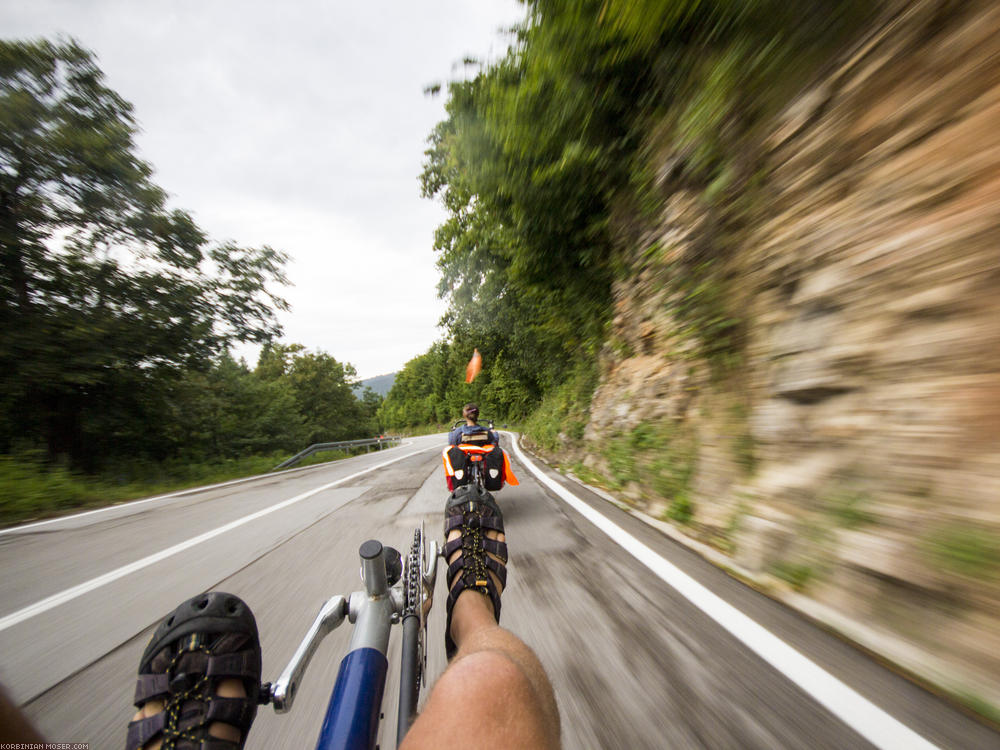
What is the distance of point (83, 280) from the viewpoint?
10.2 meters

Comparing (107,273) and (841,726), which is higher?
(107,273)

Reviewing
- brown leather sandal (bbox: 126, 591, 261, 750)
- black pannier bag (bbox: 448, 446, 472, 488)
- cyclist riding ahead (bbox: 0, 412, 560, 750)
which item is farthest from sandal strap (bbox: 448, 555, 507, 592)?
black pannier bag (bbox: 448, 446, 472, 488)

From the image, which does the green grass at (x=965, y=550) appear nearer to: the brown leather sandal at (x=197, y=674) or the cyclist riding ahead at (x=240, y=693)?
the cyclist riding ahead at (x=240, y=693)

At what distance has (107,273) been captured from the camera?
10.6m

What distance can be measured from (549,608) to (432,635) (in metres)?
0.70

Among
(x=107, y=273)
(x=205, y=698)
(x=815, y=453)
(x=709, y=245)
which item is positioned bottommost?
(x=205, y=698)

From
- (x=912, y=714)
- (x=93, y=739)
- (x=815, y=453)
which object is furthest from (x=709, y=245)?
(x=93, y=739)

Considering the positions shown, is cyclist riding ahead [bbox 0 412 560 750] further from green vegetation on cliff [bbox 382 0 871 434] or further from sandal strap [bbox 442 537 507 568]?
green vegetation on cliff [bbox 382 0 871 434]

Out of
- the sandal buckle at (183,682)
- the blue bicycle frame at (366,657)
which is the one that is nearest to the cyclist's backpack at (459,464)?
the blue bicycle frame at (366,657)

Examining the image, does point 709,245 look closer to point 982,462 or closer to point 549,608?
point 982,462

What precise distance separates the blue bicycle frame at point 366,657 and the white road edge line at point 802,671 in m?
1.48

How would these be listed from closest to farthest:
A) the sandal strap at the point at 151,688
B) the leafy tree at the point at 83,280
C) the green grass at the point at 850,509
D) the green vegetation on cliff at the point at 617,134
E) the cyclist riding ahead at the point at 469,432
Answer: the sandal strap at the point at 151,688, the green grass at the point at 850,509, the green vegetation on cliff at the point at 617,134, the cyclist riding ahead at the point at 469,432, the leafy tree at the point at 83,280

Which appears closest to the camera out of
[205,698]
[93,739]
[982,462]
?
[205,698]

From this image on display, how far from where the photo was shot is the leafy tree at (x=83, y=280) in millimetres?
9172
